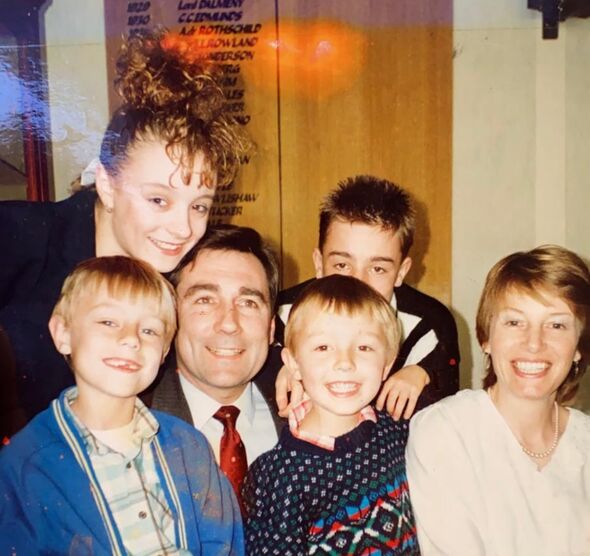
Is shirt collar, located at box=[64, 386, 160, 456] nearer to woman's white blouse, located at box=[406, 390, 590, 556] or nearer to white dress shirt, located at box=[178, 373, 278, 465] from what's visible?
white dress shirt, located at box=[178, 373, 278, 465]

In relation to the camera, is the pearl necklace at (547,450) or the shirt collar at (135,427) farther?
the pearl necklace at (547,450)

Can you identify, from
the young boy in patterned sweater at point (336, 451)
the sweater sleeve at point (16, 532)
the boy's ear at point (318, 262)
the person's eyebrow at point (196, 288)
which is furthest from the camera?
the boy's ear at point (318, 262)

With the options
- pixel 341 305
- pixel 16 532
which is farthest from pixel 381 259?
pixel 16 532

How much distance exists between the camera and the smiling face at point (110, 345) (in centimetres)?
85

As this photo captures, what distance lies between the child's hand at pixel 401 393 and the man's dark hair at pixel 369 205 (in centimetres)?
23

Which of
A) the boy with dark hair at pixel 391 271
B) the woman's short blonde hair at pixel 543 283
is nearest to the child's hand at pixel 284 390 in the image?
the boy with dark hair at pixel 391 271

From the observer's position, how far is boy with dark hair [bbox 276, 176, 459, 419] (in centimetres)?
105

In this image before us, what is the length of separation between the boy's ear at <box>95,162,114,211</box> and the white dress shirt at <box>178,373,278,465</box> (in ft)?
0.94

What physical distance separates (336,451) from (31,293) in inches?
19.4

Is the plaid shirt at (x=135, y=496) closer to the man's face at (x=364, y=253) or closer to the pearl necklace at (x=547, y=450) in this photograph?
the man's face at (x=364, y=253)

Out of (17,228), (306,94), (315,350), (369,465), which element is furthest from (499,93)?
(17,228)

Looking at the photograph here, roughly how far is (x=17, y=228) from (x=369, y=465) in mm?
611

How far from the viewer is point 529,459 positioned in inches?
39.0

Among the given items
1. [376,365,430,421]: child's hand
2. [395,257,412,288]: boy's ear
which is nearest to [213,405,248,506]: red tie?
[376,365,430,421]: child's hand
